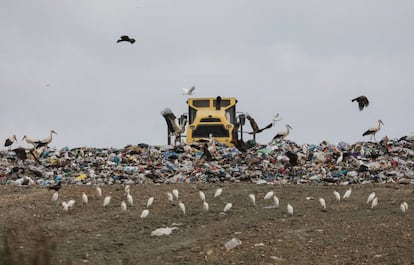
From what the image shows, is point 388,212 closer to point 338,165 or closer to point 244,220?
point 244,220

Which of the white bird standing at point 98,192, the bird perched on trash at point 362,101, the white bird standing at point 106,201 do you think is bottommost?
the white bird standing at point 106,201

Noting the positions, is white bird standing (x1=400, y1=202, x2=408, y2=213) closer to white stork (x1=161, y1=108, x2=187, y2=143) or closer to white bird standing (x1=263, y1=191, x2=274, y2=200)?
white bird standing (x1=263, y1=191, x2=274, y2=200)

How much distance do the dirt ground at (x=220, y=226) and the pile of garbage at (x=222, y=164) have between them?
1511mm

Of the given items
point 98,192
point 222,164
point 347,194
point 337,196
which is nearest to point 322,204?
point 337,196

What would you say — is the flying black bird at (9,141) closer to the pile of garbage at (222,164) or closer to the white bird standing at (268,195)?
the pile of garbage at (222,164)

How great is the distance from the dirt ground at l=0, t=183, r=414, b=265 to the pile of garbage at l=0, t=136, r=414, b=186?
1511 millimetres

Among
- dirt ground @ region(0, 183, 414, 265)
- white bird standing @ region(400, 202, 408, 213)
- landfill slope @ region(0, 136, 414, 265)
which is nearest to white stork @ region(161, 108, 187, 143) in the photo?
landfill slope @ region(0, 136, 414, 265)

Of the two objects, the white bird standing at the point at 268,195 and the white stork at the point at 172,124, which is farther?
the white stork at the point at 172,124

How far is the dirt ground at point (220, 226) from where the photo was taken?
1298cm

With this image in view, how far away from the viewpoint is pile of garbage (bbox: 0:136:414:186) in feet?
63.3

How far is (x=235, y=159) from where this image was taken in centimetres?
2122

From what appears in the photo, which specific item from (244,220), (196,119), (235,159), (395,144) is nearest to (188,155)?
(235,159)

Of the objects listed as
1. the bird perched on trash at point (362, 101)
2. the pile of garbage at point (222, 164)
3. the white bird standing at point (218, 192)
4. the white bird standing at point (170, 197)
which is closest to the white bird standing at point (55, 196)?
the white bird standing at point (170, 197)

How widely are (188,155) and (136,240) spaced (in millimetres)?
7635
